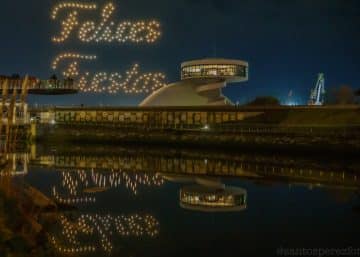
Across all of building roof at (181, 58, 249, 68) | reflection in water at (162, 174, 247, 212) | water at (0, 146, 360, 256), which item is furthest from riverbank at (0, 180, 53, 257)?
building roof at (181, 58, 249, 68)

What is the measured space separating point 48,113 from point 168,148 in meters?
29.5

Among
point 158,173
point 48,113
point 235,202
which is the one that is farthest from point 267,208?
point 48,113

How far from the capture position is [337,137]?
41.8m

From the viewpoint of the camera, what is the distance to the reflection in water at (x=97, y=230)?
42.3ft

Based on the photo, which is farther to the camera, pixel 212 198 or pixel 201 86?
pixel 201 86

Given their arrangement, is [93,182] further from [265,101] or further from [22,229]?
[265,101]

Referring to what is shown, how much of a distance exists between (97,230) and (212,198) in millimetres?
7638

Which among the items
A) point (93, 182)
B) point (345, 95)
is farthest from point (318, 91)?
point (93, 182)

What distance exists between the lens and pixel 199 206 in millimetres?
19016

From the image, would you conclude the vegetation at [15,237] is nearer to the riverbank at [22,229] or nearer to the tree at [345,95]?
the riverbank at [22,229]

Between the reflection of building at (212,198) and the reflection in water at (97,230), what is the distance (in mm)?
2957

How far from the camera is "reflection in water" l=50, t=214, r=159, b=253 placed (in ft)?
42.3

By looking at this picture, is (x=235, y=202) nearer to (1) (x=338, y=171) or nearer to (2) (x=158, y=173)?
(2) (x=158, y=173)

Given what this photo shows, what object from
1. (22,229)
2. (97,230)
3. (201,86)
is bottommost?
(97,230)
